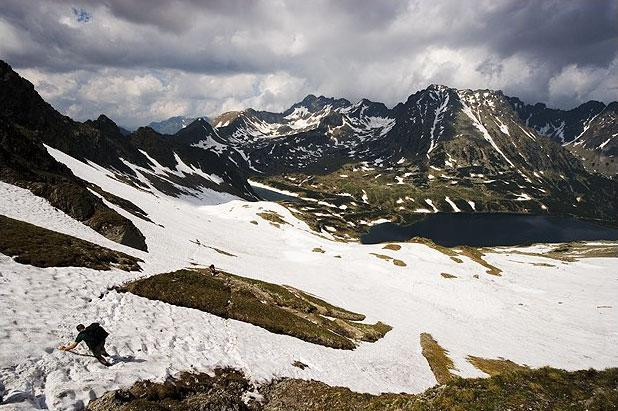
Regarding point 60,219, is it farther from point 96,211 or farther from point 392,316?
point 392,316

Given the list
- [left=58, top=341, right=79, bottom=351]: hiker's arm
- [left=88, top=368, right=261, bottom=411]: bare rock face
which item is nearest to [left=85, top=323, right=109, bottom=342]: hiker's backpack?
[left=58, top=341, right=79, bottom=351]: hiker's arm

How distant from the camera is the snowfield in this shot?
737 inches

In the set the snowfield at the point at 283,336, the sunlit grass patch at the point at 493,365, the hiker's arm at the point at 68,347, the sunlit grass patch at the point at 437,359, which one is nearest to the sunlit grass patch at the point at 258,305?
the snowfield at the point at 283,336

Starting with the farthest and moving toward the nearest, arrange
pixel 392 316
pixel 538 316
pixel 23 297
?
pixel 538 316 → pixel 392 316 → pixel 23 297

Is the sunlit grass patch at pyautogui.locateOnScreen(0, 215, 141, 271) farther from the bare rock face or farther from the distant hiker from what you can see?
the bare rock face

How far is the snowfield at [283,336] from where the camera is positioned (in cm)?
1872

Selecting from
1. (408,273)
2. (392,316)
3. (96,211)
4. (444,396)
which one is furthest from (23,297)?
(408,273)

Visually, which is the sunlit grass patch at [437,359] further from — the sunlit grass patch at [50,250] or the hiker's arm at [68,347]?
the sunlit grass patch at [50,250]

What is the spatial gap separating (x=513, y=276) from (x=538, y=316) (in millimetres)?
28601

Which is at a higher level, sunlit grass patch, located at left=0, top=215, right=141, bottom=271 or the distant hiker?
sunlit grass patch, located at left=0, top=215, right=141, bottom=271

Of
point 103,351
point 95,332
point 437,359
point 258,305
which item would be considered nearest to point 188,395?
point 103,351

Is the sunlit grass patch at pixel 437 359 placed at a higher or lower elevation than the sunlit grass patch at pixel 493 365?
higher

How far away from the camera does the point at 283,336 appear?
33469 mm

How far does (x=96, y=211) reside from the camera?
5088 centimetres
